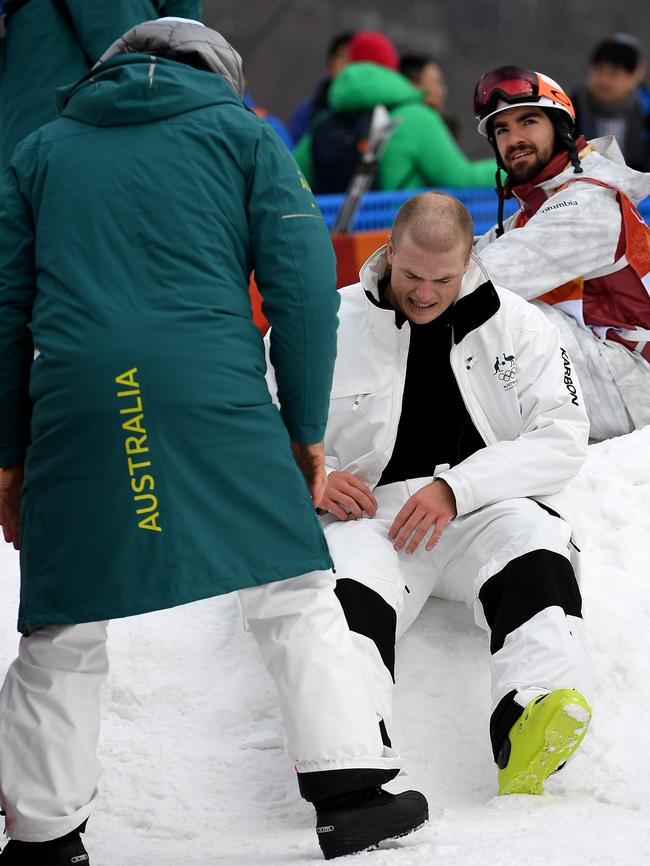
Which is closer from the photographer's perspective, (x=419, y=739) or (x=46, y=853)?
(x=46, y=853)

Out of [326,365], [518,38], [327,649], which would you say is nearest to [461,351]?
[326,365]

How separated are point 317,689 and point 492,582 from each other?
2.70 ft

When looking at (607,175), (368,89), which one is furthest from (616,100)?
(607,175)

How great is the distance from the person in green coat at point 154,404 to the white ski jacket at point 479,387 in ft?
2.98

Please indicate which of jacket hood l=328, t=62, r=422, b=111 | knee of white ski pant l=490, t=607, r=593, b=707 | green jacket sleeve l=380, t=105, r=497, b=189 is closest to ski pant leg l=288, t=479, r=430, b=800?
knee of white ski pant l=490, t=607, r=593, b=707

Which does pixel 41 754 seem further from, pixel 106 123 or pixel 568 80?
pixel 568 80

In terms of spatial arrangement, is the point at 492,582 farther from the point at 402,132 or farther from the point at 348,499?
the point at 402,132

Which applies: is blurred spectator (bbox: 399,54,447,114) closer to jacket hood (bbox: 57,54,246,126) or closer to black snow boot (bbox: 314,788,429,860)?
jacket hood (bbox: 57,54,246,126)

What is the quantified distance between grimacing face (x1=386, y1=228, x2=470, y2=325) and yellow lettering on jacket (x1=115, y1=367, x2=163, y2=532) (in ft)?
3.77

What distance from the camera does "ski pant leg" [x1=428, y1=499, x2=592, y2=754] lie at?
298cm

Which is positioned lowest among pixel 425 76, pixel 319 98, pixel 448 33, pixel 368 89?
pixel 448 33

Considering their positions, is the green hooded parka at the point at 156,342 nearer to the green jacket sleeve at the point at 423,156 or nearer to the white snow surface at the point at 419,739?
the white snow surface at the point at 419,739

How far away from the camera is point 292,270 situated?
8.46 feet

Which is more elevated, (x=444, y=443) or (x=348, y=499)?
(x=444, y=443)
